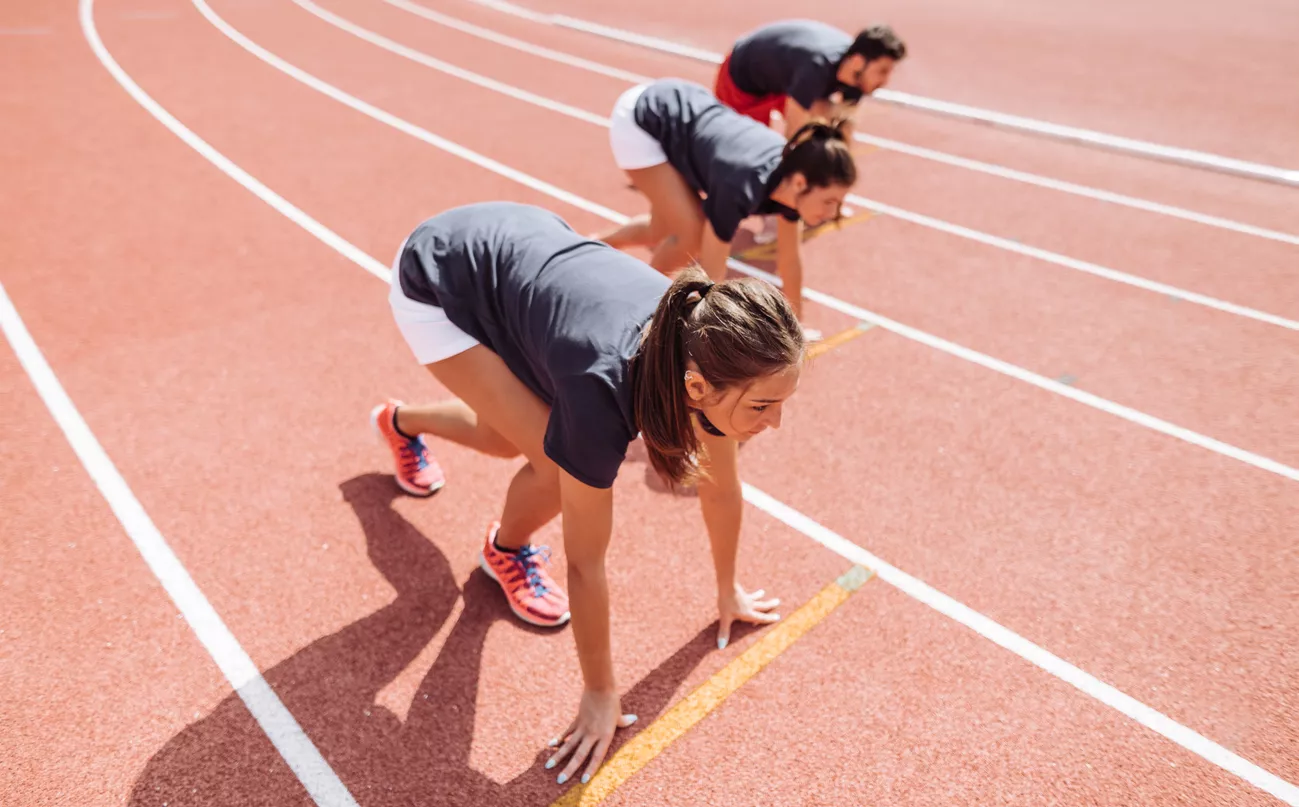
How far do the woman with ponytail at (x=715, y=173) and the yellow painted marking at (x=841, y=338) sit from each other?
0.48m

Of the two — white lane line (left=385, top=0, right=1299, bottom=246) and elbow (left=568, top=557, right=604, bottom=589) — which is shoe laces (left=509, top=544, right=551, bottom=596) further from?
white lane line (left=385, top=0, right=1299, bottom=246)

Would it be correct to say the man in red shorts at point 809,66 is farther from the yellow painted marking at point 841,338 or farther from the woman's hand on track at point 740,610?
the woman's hand on track at point 740,610

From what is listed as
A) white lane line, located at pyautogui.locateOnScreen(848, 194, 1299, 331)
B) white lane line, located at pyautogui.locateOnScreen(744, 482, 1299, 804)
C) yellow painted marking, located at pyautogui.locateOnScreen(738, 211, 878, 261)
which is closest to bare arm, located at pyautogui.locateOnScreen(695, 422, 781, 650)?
white lane line, located at pyautogui.locateOnScreen(744, 482, 1299, 804)

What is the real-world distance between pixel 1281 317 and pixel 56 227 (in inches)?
323

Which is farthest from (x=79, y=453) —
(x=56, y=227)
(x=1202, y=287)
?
(x=1202, y=287)

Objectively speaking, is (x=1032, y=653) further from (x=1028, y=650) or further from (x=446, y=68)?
(x=446, y=68)

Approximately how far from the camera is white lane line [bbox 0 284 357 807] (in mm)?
2805

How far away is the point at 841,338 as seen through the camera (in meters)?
5.29

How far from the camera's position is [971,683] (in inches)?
123

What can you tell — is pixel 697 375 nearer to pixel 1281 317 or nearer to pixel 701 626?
pixel 701 626

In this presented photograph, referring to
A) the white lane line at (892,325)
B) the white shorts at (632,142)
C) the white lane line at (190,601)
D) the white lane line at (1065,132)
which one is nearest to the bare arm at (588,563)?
the white lane line at (190,601)

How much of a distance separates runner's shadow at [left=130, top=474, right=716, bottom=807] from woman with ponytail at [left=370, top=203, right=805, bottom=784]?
0.45 ft

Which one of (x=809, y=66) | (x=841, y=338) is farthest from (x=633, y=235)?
(x=809, y=66)

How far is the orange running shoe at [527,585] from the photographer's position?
10.9 ft
